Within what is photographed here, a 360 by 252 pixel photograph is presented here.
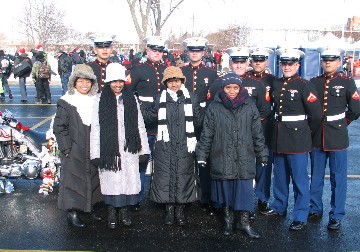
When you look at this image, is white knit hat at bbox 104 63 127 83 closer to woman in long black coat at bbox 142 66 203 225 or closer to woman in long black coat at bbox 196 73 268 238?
woman in long black coat at bbox 142 66 203 225

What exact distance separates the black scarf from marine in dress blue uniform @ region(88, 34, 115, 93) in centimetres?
84

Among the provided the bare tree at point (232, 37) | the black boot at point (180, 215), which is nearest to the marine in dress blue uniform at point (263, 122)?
the black boot at point (180, 215)

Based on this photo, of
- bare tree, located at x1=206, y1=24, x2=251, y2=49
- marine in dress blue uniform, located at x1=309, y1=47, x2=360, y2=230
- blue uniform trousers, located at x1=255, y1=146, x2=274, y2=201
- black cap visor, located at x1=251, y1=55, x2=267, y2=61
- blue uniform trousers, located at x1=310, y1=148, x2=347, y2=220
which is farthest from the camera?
bare tree, located at x1=206, y1=24, x2=251, y2=49

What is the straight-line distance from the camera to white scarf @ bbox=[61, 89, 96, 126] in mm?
4844

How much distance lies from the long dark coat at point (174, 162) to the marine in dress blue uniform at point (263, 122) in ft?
2.75

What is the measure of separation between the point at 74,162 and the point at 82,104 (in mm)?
612

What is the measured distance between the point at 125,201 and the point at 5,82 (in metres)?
13.0

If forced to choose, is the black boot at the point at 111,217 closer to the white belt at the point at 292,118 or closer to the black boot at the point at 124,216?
the black boot at the point at 124,216

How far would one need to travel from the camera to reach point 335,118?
4.91 meters

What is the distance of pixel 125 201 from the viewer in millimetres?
4934

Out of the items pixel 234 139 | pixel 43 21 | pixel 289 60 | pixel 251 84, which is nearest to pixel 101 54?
pixel 251 84

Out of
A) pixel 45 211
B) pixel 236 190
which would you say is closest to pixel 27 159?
pixel 45 211

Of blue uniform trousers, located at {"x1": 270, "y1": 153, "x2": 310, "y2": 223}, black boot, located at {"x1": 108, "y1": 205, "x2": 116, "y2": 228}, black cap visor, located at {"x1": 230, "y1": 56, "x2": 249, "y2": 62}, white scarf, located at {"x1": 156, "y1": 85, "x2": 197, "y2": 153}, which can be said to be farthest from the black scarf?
blue uniform trousers, located at {"x1": 270, "y1": 153, "x2": 310, "y2": 223}

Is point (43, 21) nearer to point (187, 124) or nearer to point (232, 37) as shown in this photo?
point (232, 37)
